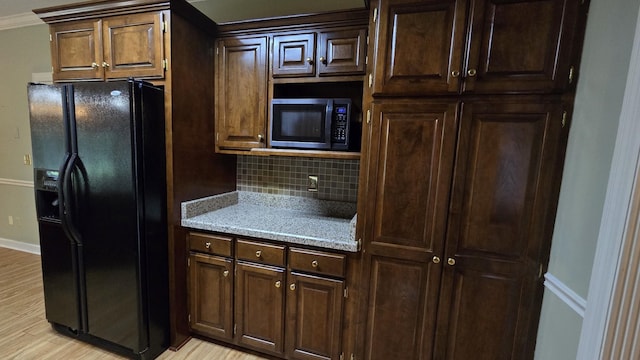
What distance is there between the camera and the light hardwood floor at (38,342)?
1.87 meters

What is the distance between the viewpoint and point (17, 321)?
219 centimetres

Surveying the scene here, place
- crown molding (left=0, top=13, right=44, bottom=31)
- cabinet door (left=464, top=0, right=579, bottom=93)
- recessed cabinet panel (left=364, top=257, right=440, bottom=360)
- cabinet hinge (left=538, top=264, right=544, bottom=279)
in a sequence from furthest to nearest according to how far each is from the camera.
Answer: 1. crown molding (left=0, top=13, right=44, bottom=31)
2. recessed cabinet panel (left=364, top=257, right=440, bottom=360)
3. cabinet hinge (left=538, top=264, right=544, bottom=279)
4. cabinet door (left=464, top=0, right=579, bottom=93)

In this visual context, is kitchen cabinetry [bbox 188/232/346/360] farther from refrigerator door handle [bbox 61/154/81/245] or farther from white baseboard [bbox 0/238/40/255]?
white baseboard [bbox 0/238/40/255]

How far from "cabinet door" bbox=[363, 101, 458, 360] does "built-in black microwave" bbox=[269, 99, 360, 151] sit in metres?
0.30

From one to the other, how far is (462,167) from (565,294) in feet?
2.20

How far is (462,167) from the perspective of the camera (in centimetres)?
136

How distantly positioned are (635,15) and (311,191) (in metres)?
1.85

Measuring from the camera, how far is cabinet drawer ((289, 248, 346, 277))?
1.61m

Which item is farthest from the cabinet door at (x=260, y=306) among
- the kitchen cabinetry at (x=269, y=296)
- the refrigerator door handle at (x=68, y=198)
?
the refrigerator door handle at (x=68, y=198)

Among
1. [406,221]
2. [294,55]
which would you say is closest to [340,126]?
[294,55]

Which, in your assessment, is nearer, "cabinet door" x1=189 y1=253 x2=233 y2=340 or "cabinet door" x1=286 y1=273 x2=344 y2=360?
"cabinet door" x1=286 y1=273 x2=344 y2=360

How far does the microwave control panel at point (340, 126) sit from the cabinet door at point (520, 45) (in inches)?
26.6

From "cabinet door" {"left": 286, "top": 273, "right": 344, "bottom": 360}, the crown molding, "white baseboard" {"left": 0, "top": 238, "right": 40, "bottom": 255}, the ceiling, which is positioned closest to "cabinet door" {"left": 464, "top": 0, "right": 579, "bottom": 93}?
the ceiling

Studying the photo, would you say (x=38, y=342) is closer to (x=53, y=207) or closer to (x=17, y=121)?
(x=53, y=207)
